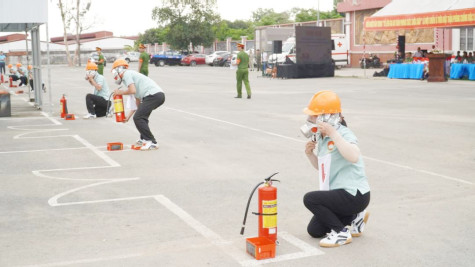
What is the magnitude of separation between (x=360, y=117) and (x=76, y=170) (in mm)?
8198

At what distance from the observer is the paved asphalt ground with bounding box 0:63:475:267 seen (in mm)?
5125

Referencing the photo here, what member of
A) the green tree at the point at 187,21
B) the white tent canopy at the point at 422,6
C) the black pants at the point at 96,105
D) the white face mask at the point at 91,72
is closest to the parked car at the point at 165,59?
the green tree at the point at 187,21

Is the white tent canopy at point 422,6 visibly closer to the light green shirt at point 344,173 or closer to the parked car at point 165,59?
the light green shirt at point 344,173

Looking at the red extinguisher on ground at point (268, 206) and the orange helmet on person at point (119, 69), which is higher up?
the orange helmet on person at point (119, 69)

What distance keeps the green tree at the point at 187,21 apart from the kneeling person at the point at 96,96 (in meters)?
63.3

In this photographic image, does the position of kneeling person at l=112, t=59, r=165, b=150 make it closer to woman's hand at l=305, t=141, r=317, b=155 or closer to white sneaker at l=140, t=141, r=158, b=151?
white sneaker at l=140, t=141, r=158, b=151

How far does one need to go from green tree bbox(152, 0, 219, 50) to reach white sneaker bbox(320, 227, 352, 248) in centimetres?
7429

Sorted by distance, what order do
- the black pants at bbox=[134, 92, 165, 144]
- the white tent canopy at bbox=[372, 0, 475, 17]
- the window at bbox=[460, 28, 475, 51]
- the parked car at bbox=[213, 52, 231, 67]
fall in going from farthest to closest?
1. the parked car at bbox=[213, 52, 231, 67]
2. the window at bbox=[460, 28, 475, 51]
3. the white tent canopy at bbox=[372, 0, 475, 17]
4. the black pants at bbox=[134, 92, 165, 144]

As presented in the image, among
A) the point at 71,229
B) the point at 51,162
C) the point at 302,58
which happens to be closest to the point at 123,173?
the point at 51,162

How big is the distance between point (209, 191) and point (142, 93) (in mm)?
3750

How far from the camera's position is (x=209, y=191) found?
24.3 feet

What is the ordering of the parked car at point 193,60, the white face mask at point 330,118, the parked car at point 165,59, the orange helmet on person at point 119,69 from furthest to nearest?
1. the parked car at point 193,60
2. the parked car at point 165,59
3. the orange helmet on person at point 119,69
4. the white face mask at point 330,118

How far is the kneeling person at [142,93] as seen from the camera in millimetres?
10422

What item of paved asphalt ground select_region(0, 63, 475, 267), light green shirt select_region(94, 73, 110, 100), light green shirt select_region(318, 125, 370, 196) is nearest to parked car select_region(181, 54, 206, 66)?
light green shirt select_region(94, 73, 110, 100)
